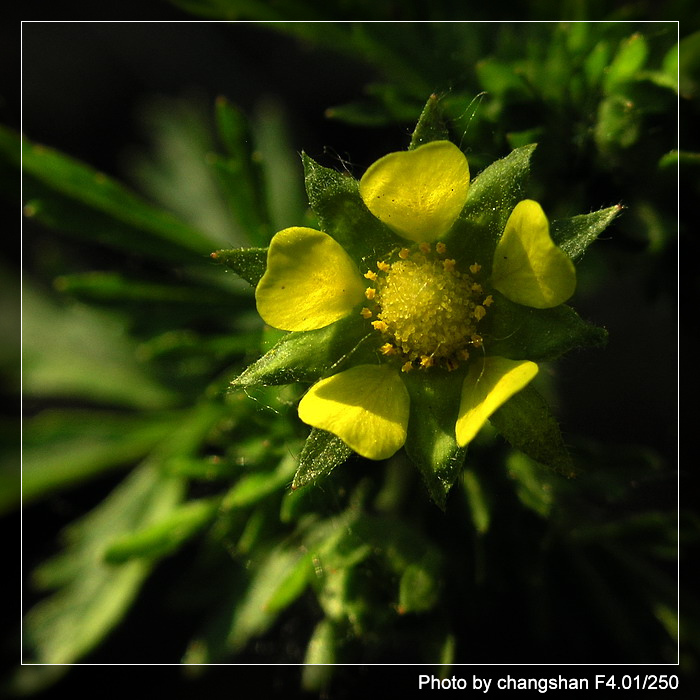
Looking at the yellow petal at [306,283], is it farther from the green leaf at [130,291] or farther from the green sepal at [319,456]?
the green leaf at [130,291]

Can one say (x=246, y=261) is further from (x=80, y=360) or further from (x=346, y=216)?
(x=80, y=360)

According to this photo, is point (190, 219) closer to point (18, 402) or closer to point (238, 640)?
point (18, 402)

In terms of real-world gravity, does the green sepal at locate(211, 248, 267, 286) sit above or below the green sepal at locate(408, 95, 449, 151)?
below

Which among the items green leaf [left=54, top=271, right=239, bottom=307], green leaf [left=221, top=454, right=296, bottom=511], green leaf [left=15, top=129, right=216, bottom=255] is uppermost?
green leaf [left=15, top=129, right=216, bottom=255]

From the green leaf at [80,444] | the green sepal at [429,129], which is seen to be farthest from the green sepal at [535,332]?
the green leaf at [80,444]

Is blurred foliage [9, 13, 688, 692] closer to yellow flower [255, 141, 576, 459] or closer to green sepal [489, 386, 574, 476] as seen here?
yellow flower [255, 141, 576, 459]

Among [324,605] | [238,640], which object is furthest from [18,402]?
[324,605]

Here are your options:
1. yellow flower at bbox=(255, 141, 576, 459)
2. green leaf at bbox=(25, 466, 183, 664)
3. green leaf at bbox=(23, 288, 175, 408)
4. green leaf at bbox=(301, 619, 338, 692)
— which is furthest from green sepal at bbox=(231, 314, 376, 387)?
green leaf at bbox=(23, 288, 175, 408)

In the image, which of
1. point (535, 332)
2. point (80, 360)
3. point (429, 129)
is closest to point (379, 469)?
point (535, 332)
